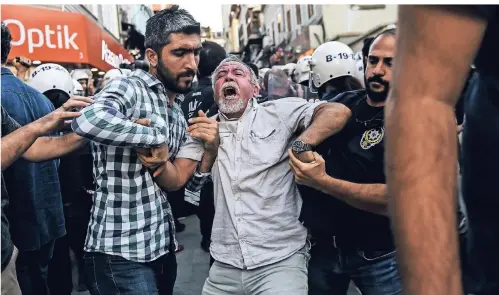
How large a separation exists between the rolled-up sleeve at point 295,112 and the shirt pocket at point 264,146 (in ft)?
0.31

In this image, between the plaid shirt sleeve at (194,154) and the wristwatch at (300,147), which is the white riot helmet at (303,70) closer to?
the plaid shirt sleeve at (194,154)

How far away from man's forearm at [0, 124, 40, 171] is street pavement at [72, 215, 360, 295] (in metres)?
2.99

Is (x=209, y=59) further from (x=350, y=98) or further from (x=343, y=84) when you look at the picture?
(x=350, y=98)

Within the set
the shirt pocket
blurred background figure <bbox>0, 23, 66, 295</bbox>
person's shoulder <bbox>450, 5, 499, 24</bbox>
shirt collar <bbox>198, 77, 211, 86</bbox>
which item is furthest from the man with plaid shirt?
shirt collar <bbox>198, 77, 211, 86</bbox>

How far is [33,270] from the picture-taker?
3.36 m

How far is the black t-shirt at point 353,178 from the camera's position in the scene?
248cm

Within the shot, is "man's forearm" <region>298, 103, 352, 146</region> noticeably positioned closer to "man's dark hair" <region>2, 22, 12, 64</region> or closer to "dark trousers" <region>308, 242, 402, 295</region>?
"dark trousers" <region>308, 242, 402, 295</region>

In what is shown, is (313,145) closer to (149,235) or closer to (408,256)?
(149,235)

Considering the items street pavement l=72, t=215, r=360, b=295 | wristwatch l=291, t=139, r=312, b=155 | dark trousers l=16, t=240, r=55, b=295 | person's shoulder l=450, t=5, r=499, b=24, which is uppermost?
person's shoulder l=450, t=5, r=499, b=24

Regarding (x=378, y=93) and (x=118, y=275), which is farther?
(x=378, y=93)

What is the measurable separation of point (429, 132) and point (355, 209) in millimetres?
1782

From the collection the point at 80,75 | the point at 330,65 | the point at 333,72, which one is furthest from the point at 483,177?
the point at 80,75

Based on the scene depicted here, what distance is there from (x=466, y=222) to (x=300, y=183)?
140 centimetres

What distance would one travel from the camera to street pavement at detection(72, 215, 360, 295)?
4.77 metres
